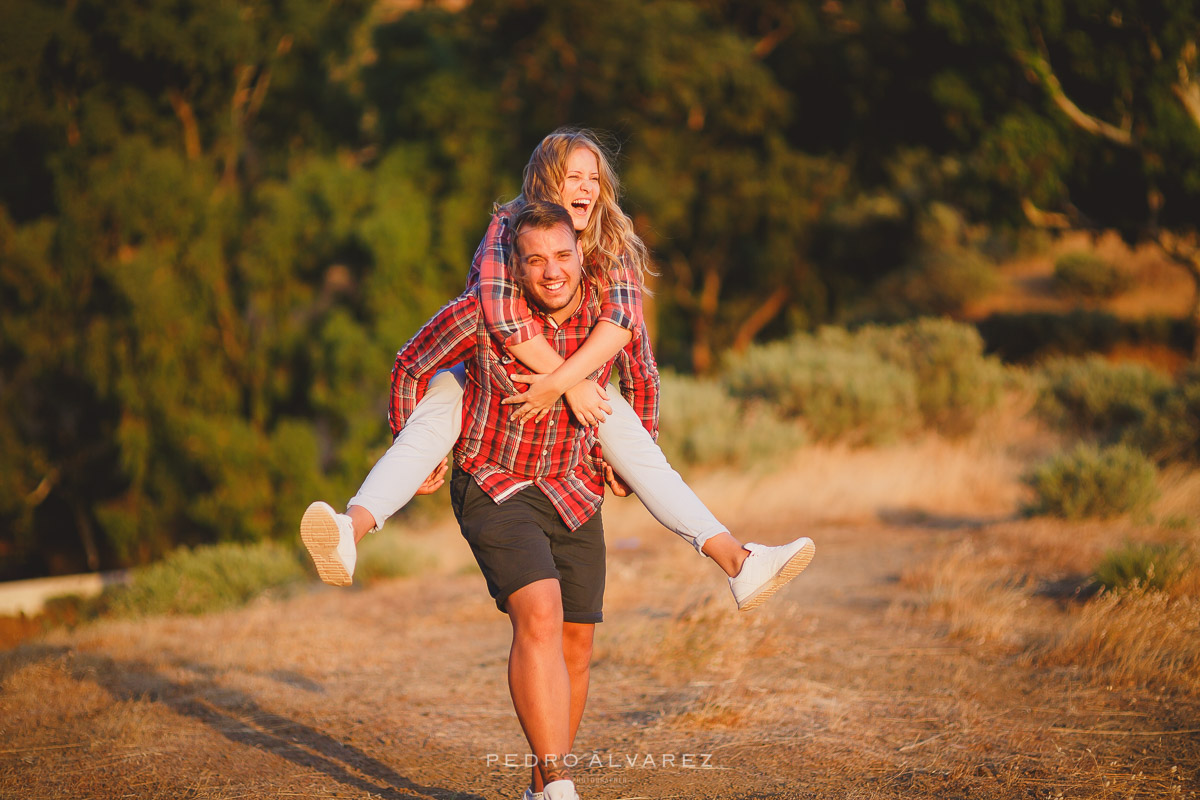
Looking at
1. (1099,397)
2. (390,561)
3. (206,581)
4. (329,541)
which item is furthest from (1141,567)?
(1099,397)

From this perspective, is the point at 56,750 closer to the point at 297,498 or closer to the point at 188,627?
the point at 188,627

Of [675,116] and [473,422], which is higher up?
[675,116]

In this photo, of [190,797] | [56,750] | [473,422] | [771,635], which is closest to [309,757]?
[190,797]

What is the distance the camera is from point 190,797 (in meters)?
3.60

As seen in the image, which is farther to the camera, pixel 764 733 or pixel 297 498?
pixel 297 498

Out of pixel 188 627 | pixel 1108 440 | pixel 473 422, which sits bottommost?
pixel 1108 440

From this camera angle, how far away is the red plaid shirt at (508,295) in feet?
9.82

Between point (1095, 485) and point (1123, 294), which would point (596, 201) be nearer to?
point (1095, 485)

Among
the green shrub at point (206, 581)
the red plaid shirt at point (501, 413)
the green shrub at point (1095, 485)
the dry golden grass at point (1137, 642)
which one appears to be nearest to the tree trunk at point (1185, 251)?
the green shrub at point (1095, 485)

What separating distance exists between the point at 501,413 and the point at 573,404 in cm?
24

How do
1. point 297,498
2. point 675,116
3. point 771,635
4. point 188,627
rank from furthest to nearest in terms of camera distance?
point 675,116, point 297,498, point 188,627, point 771,635

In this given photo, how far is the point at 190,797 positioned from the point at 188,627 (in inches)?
132

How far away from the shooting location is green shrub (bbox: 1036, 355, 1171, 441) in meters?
11.9

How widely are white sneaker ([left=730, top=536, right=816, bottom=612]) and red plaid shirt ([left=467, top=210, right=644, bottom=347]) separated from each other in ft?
2.73
